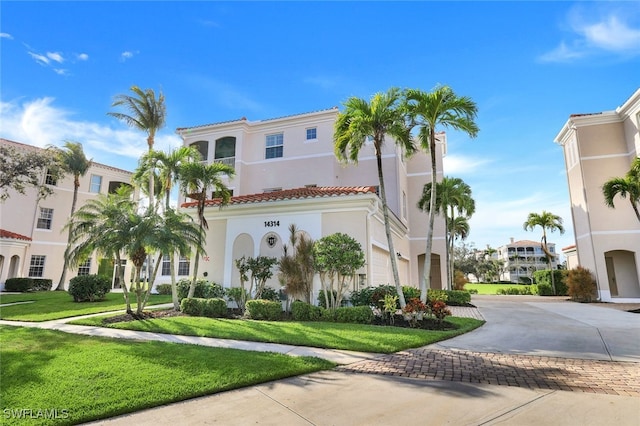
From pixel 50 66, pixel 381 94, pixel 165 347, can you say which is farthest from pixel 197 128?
pixel 165 347

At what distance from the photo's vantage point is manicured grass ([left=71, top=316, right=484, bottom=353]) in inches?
316

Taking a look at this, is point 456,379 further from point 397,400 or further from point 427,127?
point 427,127

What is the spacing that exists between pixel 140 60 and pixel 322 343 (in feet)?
40.1

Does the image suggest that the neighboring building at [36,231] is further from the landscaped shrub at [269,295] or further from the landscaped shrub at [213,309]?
the landscaped shrub at [269,295]

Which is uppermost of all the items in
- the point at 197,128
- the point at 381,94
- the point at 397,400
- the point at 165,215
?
the point at 197,128

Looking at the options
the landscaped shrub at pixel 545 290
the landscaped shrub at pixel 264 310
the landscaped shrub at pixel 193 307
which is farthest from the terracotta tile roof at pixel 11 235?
the landscaped shrub at pixel 545 290

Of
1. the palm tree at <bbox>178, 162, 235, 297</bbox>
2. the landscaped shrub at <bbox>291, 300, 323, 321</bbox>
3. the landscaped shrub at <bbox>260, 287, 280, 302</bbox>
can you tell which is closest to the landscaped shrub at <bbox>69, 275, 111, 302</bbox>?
the palm tree at <bbox>178, 162, 235, 297</bbox>

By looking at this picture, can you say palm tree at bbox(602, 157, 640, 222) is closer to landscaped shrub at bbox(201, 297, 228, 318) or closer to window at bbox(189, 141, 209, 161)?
landscaped shrub at bbox(201, 297, 228, 318)

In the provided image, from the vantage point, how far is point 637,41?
10039 millimetres

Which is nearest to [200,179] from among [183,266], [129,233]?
[129,233]

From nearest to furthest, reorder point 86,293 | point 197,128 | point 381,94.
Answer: point 381,94, point 86,293, point 197,128

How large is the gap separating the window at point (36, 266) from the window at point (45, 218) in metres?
2.73

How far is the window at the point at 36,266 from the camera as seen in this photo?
28516 millimetres

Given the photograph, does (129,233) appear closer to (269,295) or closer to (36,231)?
(269,295)
